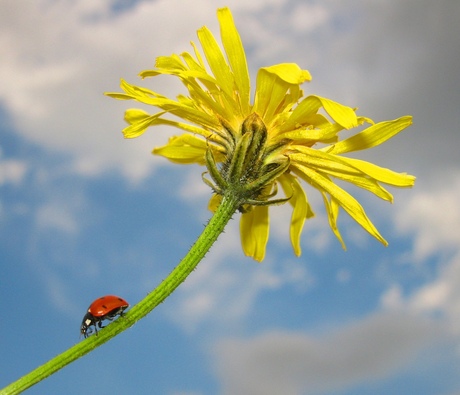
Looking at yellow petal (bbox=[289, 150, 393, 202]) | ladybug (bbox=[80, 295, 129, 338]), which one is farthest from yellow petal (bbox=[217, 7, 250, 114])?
ladybug (bbox=[80, 295, 129, 338])

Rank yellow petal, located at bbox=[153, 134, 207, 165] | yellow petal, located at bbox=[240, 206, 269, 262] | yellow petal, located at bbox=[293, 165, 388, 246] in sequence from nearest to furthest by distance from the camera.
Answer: yellow petal, located at bbox=[293, 165, 388, 246] → yellow petal, located at bbox=[153, 134, 207, 165] → yellow petal, located at bbox=[240, 206, 269, 262]

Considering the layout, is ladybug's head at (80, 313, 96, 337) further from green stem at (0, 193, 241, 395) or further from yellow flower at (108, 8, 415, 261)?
yellow flower at (108, 8, 415, 261)

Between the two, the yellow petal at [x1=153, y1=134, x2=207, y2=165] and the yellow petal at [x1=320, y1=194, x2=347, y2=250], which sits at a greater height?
the yellow petal at [x1=153, y1=134, x2=207, y2=165]

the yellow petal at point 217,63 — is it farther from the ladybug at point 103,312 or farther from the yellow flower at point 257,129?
the ladybug at point 103,312

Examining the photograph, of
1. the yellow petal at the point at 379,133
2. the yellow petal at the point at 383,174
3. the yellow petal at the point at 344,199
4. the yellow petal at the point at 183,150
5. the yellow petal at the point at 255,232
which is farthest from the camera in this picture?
the yellow petal at the point at 255,232

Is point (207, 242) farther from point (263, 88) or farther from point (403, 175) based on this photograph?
point (403, 175)

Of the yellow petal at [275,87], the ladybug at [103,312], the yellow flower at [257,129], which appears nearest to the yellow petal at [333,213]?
the yellow flower at [257,129]
